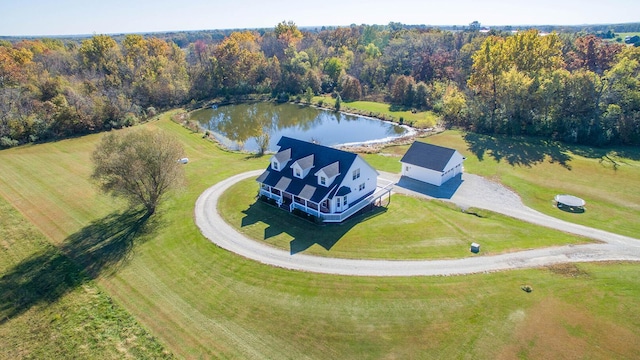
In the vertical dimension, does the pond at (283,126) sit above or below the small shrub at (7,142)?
below

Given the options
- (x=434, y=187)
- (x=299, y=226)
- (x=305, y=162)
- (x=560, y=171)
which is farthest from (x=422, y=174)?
(x=560, y=171)

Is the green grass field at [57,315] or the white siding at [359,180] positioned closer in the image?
the green grass field at [57,315]

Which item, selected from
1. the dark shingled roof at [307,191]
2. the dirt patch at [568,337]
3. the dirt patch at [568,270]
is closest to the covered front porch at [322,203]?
the dark shingled roof at [307,191]

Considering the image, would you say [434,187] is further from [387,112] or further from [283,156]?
[387,112]

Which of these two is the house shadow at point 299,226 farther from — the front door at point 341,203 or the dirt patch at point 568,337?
the dirt patch at point 568,337

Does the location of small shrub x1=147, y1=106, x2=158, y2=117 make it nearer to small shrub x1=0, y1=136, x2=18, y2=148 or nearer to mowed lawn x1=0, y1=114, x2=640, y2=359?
small shrub x1=0, y1=136, x2=18, y2=148

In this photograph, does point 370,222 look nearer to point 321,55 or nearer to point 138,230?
point 138,230

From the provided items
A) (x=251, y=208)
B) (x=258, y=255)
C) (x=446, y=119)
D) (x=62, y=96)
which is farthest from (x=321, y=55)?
(x=258, y=255)
